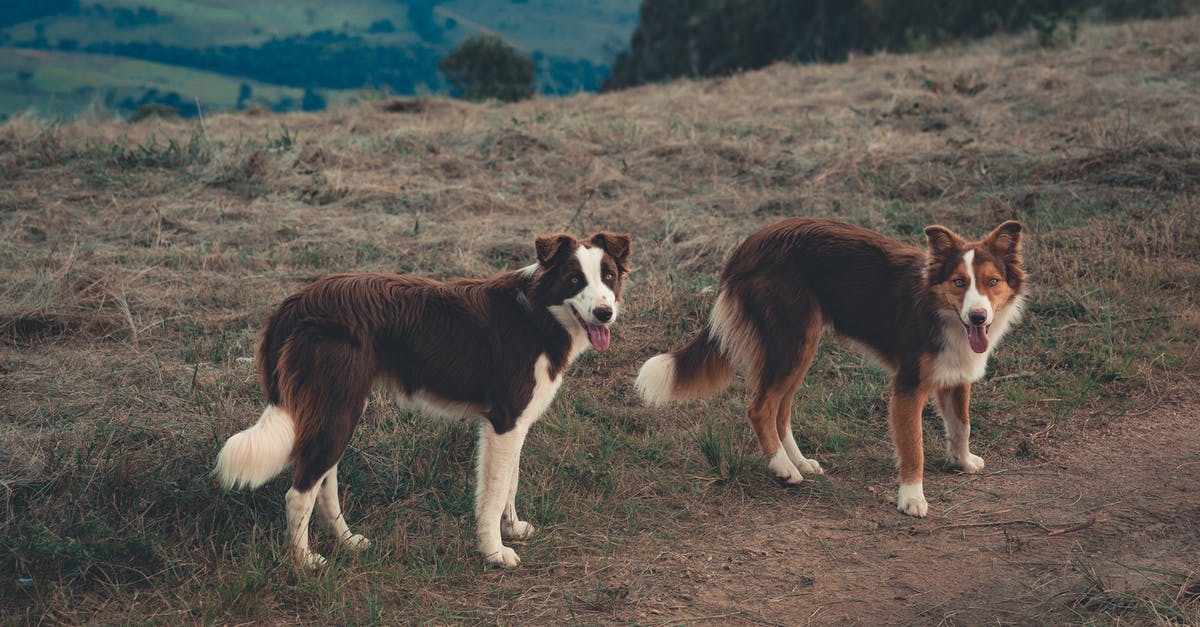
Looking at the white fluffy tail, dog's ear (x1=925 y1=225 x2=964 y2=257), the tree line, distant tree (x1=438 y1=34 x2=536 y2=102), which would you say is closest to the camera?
the white fluffy tail

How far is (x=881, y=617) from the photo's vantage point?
13.2 ft

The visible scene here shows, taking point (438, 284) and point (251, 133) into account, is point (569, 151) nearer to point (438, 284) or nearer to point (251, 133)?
point (251, 133)

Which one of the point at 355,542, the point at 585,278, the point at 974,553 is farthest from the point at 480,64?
the point at 974,553

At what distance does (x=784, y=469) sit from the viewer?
5332mm

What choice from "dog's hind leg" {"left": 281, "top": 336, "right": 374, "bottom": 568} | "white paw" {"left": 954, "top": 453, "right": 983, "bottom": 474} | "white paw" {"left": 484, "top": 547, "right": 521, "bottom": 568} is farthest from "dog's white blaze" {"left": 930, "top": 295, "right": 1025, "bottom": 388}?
"dog's hind leg" {"left": 281, "top": 336, "right": 374, "bottom": 568}

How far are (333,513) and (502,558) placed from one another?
854mm

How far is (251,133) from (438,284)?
10.1 metres

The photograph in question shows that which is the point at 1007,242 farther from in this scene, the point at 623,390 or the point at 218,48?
the point at 218,48

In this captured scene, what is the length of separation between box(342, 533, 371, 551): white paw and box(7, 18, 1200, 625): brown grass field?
0.14 meters

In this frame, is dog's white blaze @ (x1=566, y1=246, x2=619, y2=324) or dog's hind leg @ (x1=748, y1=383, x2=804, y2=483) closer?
dog's white blaze @ (x1=566, y1=246, x2=619, y2=324)

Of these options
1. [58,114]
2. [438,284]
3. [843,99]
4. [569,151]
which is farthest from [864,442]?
[58,114]

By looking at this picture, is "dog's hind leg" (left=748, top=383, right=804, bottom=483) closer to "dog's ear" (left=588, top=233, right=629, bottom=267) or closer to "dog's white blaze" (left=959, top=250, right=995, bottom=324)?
"dog's white blaze" (left=959, top=250, right=995, bottom=324)

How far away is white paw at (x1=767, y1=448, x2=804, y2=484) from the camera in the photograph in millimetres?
5336

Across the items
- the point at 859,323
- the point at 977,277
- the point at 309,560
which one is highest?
the point at 977,277
